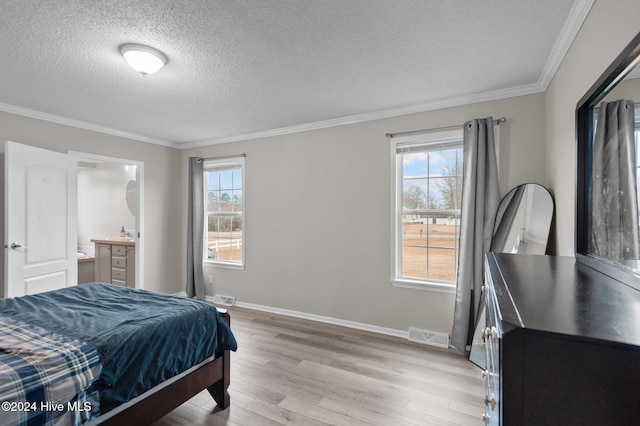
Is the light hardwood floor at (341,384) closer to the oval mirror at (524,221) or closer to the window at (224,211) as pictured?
→ the oval mirror at (524,221)

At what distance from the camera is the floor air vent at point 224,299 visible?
4.47 meters

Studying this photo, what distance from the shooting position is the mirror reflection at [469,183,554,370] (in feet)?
8.06

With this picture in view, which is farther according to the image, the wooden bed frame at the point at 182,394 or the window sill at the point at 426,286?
the window sill at the point at 426,286

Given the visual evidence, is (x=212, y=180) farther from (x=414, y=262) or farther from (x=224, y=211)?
(x=414, y=262)

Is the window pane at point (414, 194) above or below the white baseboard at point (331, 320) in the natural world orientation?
above

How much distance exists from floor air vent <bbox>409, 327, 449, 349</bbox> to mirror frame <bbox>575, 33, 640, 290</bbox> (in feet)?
6.10

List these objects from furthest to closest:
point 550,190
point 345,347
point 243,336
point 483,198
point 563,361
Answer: point 243,336 → point 345,347 → point 483,198 → point 550,190 → point 563,361

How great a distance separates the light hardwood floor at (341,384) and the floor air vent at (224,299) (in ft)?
3.72

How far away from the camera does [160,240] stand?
474 cm

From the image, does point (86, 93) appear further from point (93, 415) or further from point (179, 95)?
point (93, 415)

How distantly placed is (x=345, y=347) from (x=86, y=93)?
3.47 m

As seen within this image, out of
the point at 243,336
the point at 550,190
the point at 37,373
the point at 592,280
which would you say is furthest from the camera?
the point at 243,336

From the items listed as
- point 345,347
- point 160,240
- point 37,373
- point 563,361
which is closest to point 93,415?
point 37,373

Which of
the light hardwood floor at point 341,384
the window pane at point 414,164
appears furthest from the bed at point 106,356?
the window pane at point 414,164
